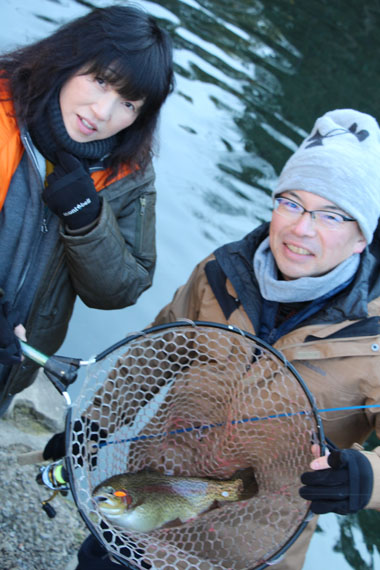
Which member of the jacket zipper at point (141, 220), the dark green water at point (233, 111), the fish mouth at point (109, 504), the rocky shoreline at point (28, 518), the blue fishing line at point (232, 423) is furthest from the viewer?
the dark green water at point (233, 111)

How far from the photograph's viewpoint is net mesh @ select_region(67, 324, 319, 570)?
1.71 meters

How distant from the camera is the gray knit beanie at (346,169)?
1894 mm

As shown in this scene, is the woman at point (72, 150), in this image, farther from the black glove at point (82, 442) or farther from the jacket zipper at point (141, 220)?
the black glove at point (82, 442)

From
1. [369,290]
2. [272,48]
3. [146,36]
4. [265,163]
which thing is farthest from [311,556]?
[272,48]

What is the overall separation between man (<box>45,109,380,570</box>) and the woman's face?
1.99ft

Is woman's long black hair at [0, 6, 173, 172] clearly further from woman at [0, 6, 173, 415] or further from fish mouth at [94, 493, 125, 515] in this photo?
fish mouth at [94, 493, 125, 515]

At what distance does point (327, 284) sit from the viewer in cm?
195

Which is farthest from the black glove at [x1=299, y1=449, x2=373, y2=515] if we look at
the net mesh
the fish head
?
the fish head

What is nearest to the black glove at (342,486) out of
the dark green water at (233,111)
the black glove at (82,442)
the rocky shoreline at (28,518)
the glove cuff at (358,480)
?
the glove cuff at (358,480)

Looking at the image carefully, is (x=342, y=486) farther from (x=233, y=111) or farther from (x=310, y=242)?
(x=233, y=111)

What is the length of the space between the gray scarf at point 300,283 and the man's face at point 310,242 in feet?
0.11

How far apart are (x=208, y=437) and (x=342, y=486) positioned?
622 mm

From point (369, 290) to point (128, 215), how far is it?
0.89 meters

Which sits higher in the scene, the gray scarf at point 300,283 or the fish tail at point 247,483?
the gray scarf at point 300,283
